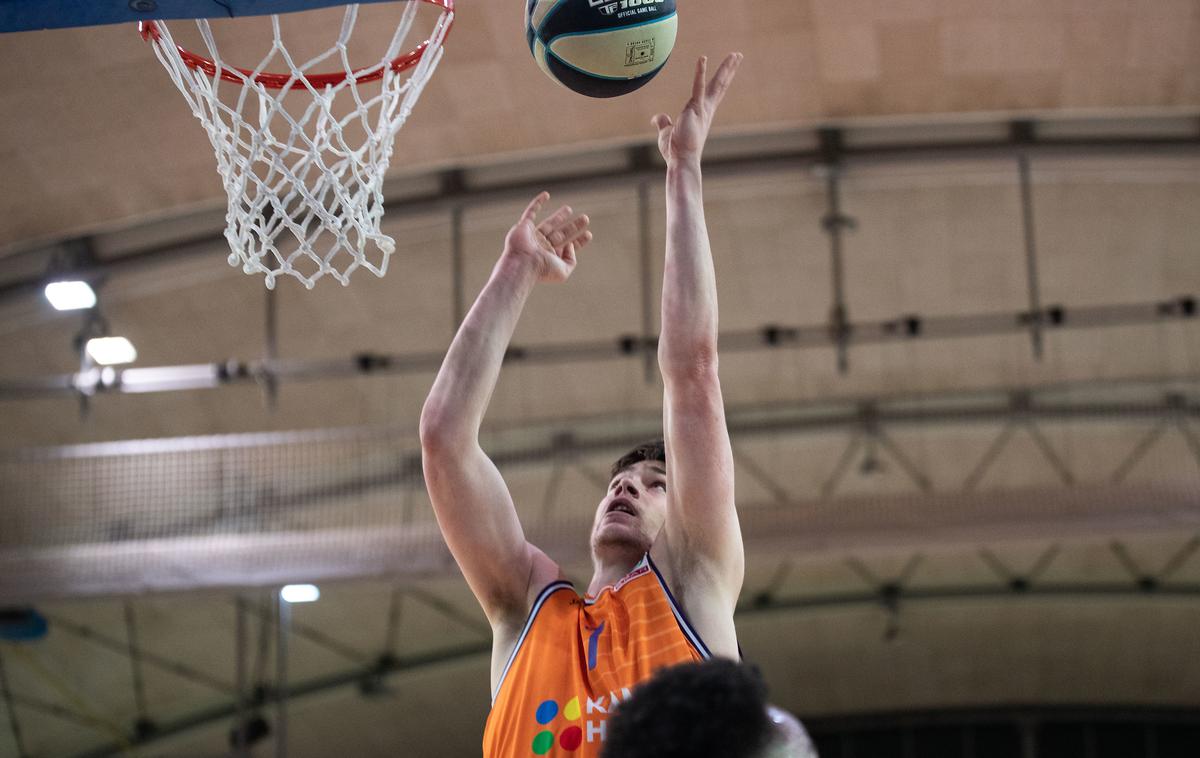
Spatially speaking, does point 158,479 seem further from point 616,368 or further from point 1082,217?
point 1082,217

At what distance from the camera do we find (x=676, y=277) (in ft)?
12.3

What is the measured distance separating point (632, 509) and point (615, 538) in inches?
4.2

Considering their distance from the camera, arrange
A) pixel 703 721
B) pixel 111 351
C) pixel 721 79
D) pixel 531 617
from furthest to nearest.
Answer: pixel 111 351, pixel 721 79, pixel 531 617, pixel 703 721

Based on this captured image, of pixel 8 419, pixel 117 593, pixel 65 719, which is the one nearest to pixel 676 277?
pixel 117 593

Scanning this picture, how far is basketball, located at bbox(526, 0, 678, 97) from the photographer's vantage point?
505 centimetres

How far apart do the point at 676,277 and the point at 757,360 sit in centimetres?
1148

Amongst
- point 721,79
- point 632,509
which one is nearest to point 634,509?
point 632,509

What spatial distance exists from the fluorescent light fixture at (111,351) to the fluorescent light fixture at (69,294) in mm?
1295

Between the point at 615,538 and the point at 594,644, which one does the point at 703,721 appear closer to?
the point at 594,644

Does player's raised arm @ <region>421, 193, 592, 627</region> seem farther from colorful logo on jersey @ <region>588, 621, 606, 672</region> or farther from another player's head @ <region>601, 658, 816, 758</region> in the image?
another player's head @ <region>601, 658, 816, 758</region>

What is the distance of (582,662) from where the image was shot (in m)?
3.62

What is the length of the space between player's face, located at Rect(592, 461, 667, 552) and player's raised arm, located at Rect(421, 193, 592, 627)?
0.67 ft

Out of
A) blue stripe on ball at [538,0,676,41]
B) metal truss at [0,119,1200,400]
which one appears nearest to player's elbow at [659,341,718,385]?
blue stripe on ball at [538,0,676,41]

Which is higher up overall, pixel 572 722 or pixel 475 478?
pixel 475 478
